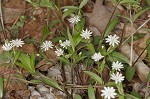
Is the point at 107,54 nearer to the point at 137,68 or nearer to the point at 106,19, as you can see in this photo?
the point at 137,68

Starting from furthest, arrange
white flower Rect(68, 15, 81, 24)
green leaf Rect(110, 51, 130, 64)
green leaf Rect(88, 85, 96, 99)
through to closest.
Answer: white flower Rect(68, 15, 81, 24) → green leaf Rect(110, 51, 130, 64) → green leaf Rect(88, 85, 96, 99)

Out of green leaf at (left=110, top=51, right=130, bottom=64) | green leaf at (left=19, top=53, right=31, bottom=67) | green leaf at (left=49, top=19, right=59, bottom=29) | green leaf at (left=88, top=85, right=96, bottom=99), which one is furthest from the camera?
green leaf at (left=49, top=19, right=59, bottom=29)

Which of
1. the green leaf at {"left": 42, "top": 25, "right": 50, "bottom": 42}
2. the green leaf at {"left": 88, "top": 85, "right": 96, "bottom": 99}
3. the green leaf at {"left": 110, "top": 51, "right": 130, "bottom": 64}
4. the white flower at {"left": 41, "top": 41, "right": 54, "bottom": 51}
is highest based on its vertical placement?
the green leaf at {"left": 42, "top": 25, "right": 50, "bottom": 42}

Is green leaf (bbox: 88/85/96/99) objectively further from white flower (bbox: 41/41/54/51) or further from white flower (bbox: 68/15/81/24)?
white flower (bbox: 68/15/81/24)

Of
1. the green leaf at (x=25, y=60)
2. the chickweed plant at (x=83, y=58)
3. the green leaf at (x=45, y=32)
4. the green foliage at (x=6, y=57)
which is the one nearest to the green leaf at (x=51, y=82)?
the chickweed plant at (x=83, y=58)

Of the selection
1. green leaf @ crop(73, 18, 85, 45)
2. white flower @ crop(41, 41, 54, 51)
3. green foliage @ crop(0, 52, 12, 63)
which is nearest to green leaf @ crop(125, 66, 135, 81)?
green leaf @ crop(73, 18, 85, 45)

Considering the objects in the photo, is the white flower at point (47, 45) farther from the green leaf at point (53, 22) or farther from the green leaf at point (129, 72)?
the green leaf at point (129, 72)

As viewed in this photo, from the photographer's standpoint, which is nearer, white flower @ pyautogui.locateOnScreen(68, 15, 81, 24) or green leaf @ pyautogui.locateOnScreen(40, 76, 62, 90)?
green leaf @ pyautogui.locateOnScreen(40, 76, 62, 90)

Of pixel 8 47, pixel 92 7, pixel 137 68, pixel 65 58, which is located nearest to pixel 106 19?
pixel 92 7

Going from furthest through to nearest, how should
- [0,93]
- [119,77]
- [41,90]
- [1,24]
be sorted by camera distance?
[1,24], [41,90], [0,93], [119,77]

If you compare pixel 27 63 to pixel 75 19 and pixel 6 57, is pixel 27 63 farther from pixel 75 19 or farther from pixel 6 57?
pixel 75 19

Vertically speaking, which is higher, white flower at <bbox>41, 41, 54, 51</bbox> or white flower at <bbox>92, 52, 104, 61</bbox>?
white flower at <bbox>41, 41, 54, 51</bbox>
